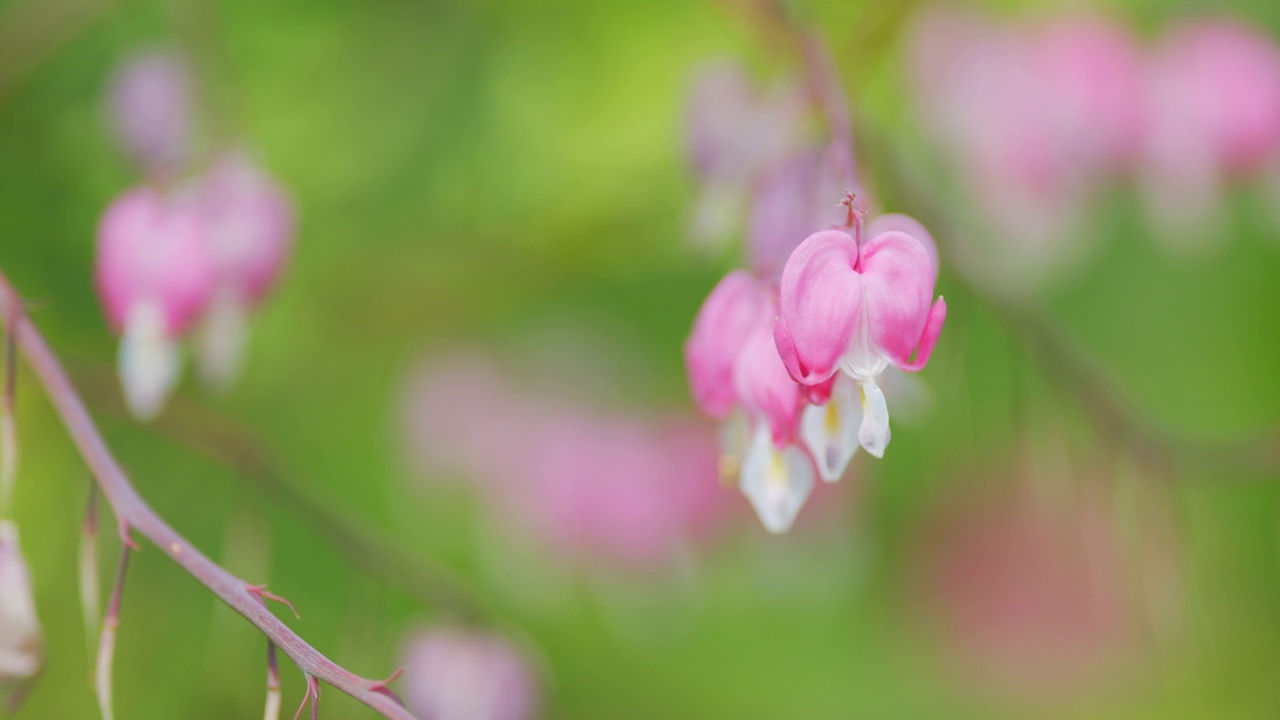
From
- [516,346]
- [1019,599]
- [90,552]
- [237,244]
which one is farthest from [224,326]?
[1019,599]

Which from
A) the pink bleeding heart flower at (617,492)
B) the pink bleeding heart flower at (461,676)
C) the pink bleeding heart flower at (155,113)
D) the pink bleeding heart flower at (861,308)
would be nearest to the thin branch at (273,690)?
the pink bleeding heart flower at (861,308)

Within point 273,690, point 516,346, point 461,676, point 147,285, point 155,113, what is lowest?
point 273,690

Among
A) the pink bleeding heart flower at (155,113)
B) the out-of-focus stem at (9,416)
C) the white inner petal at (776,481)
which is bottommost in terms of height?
the out-of-focus stem at (9,416)

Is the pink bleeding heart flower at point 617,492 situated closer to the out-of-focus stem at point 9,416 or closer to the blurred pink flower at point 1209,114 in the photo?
the blurred pink flower at point 1209,114

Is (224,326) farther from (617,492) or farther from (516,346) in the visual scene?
(516,346)

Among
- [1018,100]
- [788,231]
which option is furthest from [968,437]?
[788,231]

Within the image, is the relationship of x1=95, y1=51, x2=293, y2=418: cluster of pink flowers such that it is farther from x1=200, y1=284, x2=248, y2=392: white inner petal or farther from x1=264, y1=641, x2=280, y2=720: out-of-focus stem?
x1=264, y1=641, x2=280, y2=720: out-of-focus stem

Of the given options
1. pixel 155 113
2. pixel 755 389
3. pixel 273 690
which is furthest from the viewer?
pixel 155 113
